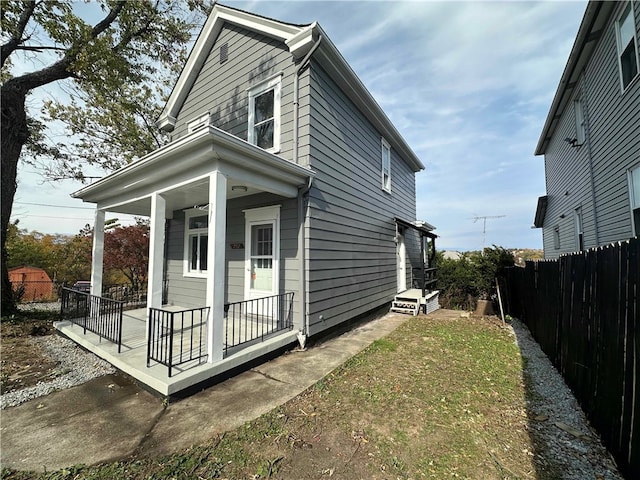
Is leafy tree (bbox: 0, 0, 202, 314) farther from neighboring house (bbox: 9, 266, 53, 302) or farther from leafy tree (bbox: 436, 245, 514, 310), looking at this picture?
leafy tree (bbox: 436, 245, 514, 310)

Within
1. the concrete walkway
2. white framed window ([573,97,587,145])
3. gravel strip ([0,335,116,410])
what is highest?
white framed window ([573,97,587,145])

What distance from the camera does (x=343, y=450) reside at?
8.72 ft

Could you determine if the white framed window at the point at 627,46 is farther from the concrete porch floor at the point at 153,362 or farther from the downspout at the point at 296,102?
the concrete porch floor at the point at 153,362

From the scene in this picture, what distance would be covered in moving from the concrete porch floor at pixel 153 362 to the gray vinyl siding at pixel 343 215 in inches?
48.4

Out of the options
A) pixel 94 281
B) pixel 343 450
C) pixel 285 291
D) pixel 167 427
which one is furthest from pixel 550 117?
pixel 94 281

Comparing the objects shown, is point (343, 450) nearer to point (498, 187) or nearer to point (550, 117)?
point (550, 117)

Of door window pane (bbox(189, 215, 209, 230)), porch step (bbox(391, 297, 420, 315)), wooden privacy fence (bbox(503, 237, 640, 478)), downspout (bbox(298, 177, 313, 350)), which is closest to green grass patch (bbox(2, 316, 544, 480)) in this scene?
wooden privacy fence (bbox(503, 237, 640, 478))

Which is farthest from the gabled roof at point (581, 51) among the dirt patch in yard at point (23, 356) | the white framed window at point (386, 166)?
the dirt patch in yard at point (23, 356)

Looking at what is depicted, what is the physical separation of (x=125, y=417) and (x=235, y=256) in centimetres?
386

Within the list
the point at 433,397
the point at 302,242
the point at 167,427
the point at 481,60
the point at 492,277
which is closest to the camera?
the point at 167,427

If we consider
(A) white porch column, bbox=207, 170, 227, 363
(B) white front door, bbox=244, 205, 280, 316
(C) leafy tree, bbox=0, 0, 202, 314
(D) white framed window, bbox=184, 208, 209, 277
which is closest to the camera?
(A) white porch column, bbox=207, 170, 227, 363

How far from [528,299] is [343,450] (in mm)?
6808

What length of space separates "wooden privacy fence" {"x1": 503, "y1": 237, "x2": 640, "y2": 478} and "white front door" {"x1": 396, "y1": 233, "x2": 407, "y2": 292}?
596 cm

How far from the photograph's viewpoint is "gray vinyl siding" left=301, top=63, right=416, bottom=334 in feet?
19.2
